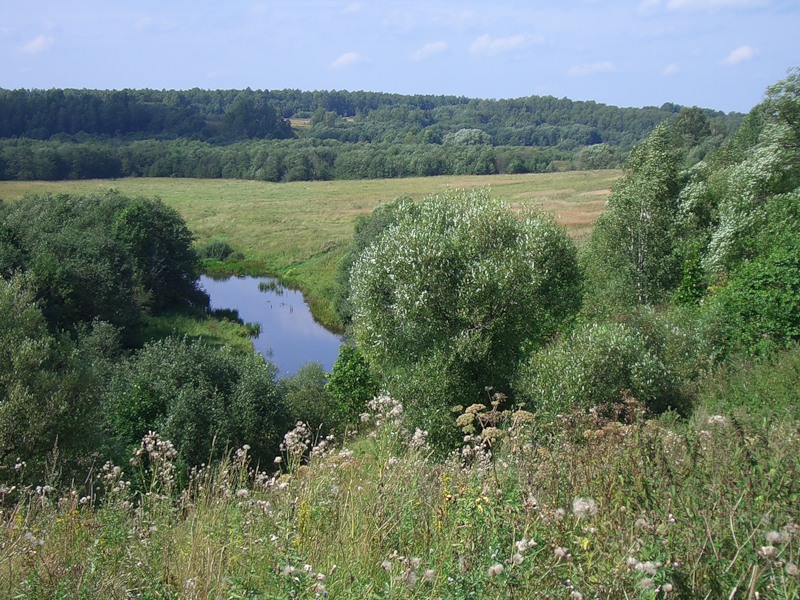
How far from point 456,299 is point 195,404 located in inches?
259

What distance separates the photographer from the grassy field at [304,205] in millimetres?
49438

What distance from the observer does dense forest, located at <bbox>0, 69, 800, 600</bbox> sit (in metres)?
3.24

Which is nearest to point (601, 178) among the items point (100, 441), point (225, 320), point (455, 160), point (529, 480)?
point (455, 160)

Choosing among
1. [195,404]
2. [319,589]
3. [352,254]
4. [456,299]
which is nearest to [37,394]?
[195,404]

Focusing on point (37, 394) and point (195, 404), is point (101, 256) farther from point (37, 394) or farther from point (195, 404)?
point (37, 394)

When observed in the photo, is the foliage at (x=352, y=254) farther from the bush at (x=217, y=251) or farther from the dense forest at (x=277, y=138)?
the dense forest at (x=277, y=138)

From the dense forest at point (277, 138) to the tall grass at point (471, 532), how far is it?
60.2 m

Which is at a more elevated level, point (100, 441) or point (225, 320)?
point (100, 441)

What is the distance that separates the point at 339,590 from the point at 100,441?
38.0 ft

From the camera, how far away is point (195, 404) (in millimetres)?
16891

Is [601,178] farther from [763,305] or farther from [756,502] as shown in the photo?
[756,502]

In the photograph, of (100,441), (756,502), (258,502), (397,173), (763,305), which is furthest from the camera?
(397,173)

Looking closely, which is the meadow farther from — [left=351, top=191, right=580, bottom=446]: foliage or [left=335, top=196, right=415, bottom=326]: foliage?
[left=335, top=196, right=415, bottom=326]: foliage

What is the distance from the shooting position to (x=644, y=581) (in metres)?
2.50
